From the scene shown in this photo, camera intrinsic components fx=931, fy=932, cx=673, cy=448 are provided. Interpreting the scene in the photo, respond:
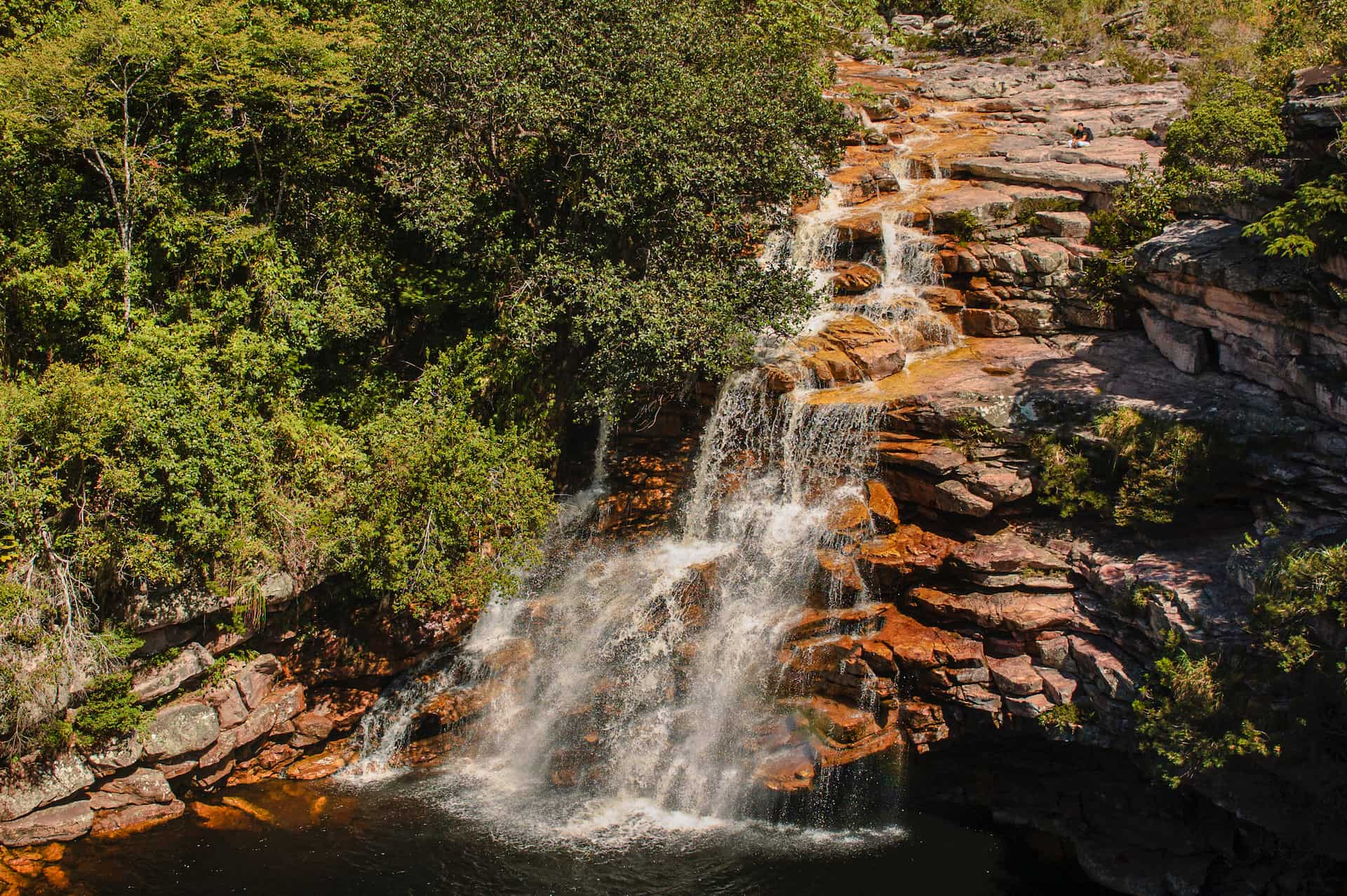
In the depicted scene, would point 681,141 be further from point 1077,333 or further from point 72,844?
point 72,844

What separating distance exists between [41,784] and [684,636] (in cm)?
1206

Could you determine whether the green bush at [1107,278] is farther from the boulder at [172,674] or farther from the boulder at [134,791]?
the boulder at [134,791]

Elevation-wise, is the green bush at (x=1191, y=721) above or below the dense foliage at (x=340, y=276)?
below

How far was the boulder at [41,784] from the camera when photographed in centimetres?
1658

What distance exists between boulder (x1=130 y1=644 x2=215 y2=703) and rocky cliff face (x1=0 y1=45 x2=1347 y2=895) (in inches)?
1.9

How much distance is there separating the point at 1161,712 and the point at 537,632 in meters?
12.1

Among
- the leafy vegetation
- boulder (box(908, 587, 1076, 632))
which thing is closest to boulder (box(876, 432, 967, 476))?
the leafy vegetation

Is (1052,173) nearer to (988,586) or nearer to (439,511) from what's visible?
(988,586)

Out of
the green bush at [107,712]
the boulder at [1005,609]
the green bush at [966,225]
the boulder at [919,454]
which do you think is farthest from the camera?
the green bush at [966,225]

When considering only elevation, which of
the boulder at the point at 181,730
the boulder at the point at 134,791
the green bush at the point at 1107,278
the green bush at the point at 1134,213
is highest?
the green bush at the point at 1134,213

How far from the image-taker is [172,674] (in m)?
18.2

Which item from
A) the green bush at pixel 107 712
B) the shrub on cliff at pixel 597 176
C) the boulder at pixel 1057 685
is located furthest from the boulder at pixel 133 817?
the boulder at pixel 1057 685

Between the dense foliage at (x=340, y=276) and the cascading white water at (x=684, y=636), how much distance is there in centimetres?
169

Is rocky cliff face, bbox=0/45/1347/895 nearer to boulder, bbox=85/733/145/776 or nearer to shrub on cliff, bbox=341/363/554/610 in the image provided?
boulder, bbox=85/733/145/776
